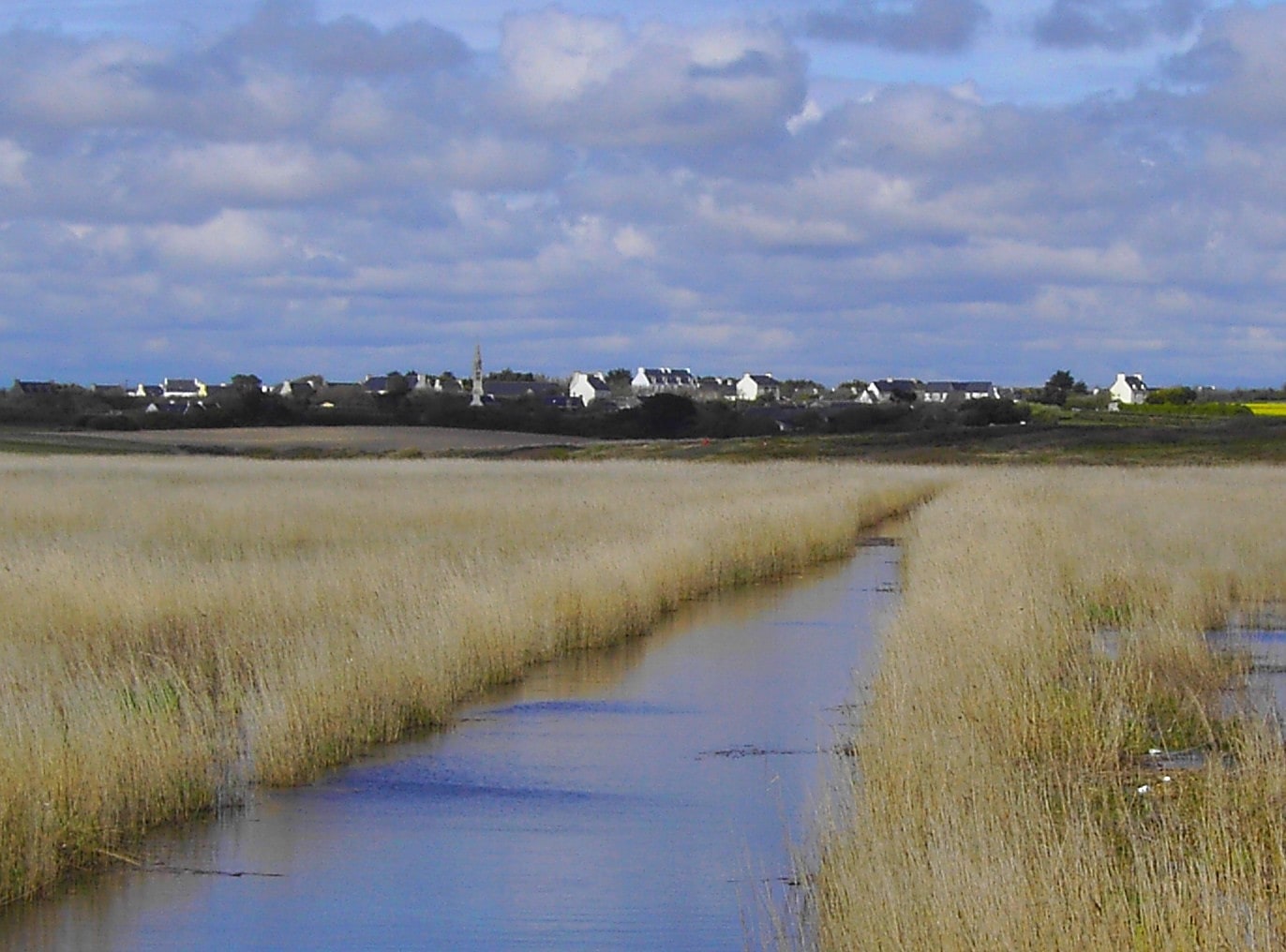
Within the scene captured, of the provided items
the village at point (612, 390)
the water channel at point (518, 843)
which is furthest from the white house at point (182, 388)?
the water channel at point (518, 843)

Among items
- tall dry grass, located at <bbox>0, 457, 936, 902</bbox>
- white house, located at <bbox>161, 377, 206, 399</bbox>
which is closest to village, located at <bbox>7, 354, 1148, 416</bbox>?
white house, located at <bbox>161, 377, 206, 399</bbox>

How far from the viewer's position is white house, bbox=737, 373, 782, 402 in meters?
189

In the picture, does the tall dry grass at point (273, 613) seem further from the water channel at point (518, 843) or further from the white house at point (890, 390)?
→ the white house at point (890, 390)

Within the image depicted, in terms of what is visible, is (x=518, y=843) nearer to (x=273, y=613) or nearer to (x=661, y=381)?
(x=273, y=613)

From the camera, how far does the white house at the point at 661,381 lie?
18512 centimetres

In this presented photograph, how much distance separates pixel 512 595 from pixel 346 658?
464 cm

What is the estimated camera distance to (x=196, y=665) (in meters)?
14.5

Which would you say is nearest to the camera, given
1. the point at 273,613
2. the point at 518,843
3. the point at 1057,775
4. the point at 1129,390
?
the point at 1057,775

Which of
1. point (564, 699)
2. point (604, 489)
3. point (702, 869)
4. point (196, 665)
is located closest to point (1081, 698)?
point (702, 869)

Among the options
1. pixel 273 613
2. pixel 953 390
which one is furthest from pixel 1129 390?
pixel 273 613

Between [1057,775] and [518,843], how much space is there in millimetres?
3096

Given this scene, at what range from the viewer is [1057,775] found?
9977 millimetres

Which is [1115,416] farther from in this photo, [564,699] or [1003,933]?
[1003,933]

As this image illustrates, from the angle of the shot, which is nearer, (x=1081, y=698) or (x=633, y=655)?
(x=1081, y=698)
